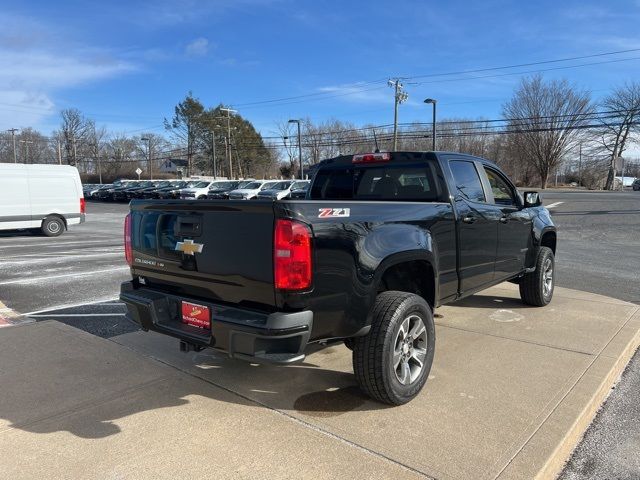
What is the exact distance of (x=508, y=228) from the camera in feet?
17.6

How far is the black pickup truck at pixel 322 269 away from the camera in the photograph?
2.94 metres

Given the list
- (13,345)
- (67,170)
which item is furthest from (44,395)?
(67,170)

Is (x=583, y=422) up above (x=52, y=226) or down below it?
below

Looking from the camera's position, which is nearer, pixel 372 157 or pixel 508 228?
pixel 372 157

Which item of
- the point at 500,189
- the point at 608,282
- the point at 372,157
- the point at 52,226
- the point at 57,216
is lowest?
the point at 608,282

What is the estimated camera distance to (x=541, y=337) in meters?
5.04

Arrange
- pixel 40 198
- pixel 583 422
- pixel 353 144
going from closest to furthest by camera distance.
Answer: pixel 583 422, pixel 40 198, pixel 353 144

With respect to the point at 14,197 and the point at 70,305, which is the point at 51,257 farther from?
the point at 14,197

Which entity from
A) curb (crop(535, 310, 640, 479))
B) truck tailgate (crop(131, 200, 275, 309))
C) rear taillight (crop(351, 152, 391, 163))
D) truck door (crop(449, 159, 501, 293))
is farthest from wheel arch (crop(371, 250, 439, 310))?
curb (crop(535, 310, 640, 479))

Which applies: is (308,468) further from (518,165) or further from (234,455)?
(518,165)

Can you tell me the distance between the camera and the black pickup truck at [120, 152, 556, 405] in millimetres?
2938

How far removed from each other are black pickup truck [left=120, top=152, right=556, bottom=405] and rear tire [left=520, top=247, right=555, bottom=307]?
5.61 feet

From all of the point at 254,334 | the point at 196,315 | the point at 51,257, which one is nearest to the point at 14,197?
the point at 51,257

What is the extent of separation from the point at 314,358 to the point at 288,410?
1073mm
